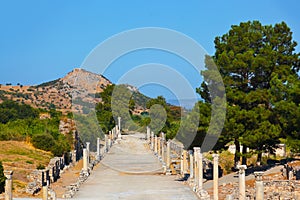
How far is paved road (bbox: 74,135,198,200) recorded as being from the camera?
820 inches

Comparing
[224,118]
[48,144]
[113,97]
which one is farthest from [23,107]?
[224,118]

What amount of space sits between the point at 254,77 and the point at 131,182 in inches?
342

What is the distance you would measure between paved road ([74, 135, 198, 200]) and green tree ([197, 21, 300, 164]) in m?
4.07

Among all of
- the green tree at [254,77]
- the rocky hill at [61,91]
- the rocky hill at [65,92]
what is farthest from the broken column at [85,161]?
the rocky hill at [61,91]

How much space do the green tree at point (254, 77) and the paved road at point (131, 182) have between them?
4065 mm

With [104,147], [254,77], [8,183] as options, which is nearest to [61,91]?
[104,147]

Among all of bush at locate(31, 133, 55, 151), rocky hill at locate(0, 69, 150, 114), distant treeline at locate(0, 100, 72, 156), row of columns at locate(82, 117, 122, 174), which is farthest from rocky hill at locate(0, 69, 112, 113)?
bush at locate(31, 133, 55, 151)

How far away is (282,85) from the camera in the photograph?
87.8ft

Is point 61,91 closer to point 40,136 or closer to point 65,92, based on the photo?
point 65,92

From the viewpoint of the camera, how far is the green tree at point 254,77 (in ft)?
89.0

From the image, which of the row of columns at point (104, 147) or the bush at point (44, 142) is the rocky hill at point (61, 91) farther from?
the bush at point (44, 142)

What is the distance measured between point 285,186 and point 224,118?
17.4 ft

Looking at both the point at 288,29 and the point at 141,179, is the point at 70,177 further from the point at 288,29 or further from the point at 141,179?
the point at 288,29

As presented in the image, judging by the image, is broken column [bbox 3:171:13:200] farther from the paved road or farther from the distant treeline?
the distant treeline
